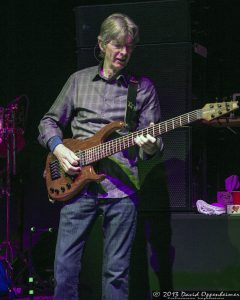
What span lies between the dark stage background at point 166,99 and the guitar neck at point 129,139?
2.24 ft

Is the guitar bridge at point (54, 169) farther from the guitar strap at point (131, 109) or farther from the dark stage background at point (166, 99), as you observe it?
the dark stage background at point (166, 99)

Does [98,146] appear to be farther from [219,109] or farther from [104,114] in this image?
[219,109]

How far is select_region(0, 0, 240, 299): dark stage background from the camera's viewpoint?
4.24 meters

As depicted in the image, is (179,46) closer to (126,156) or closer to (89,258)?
(126,156)

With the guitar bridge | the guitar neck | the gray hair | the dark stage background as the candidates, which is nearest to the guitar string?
the guitar neck

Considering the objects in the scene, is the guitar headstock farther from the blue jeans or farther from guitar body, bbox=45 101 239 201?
the blue jeans

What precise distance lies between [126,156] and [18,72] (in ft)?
11.5

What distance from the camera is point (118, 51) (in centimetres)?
378

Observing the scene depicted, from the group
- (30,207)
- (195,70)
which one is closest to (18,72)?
(30,207)

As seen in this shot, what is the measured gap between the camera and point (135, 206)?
149 inches

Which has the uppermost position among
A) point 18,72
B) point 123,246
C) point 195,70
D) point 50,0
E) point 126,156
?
point 50,0

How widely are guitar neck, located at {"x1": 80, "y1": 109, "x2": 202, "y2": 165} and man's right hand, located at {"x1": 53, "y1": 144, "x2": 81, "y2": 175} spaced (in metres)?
0.06

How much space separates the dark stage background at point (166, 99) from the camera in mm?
4238

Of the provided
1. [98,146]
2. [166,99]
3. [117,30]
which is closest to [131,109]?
[98,146]
